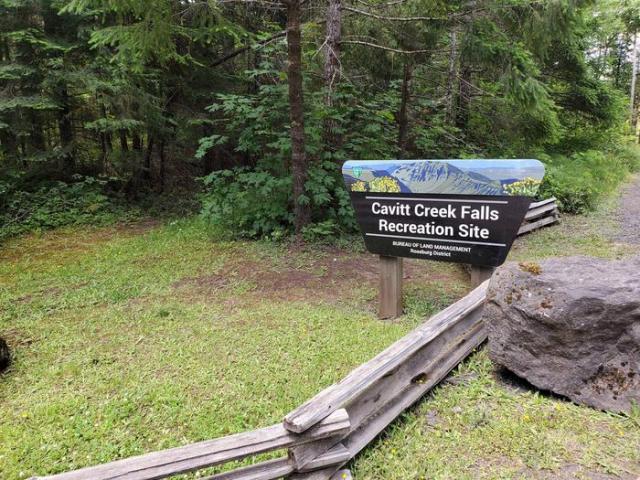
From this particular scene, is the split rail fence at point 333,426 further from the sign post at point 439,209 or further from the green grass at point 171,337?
the sign post at point 439,209

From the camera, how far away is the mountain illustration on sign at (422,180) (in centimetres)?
418

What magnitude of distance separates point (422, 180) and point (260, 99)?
500 centimetres

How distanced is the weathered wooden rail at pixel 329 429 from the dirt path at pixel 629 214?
6.43 metres

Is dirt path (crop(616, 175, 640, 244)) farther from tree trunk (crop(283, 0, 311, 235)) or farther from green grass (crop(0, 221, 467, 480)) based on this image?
tree trunk (crop(283, 0, 311, 235))

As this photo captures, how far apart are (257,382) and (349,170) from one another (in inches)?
100

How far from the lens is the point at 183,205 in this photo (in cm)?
1174

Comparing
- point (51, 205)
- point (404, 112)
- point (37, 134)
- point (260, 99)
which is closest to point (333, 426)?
point (260, 99)

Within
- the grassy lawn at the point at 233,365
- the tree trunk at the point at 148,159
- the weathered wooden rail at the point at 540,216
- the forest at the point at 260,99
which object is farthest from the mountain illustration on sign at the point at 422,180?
the tree trunk at the point at 148,159

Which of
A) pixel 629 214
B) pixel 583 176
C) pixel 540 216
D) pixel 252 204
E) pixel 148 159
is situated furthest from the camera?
pixel 583 176

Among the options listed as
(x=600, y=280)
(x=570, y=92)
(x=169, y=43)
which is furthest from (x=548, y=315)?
(x=570, y=92)

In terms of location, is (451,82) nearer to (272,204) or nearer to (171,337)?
(272,204)

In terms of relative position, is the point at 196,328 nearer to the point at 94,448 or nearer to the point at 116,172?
the point at 94,448

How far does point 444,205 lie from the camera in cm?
444

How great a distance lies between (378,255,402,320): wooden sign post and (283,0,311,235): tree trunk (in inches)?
121
